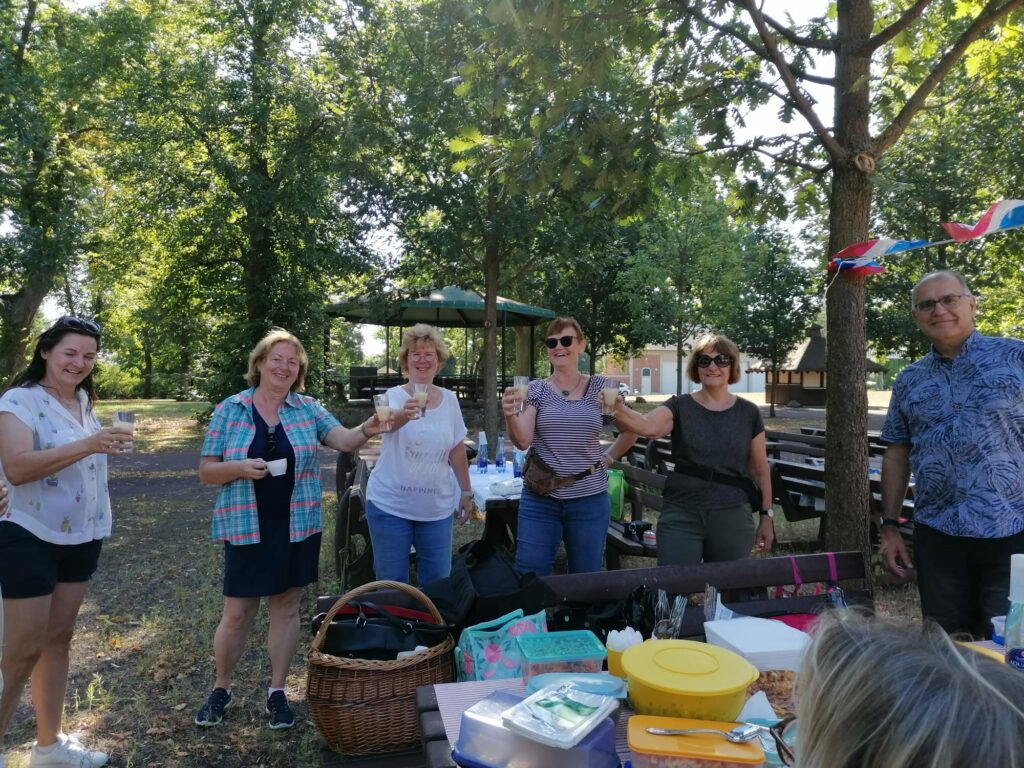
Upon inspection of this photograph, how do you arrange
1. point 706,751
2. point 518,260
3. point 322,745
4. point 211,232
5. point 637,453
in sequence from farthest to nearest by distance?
point 211,232 < point 518,260 < point 637,453 < point 322,745 < point 706,751

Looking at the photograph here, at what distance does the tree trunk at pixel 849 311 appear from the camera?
3.74 m

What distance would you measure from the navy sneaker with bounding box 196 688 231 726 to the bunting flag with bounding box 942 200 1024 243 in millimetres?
4339

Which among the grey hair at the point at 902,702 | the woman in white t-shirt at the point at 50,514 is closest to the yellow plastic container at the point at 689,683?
the grey hair at the point at 902,702

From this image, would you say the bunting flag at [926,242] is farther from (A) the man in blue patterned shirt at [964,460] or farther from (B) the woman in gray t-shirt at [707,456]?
(B) the woman in gray t-shirt at [707,456]

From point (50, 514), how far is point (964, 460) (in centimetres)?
360

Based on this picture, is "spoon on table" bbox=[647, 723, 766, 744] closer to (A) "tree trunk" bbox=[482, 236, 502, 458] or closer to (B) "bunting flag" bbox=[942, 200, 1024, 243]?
(B) "bunting flag" bbox=[942, 200, 1024, 243]

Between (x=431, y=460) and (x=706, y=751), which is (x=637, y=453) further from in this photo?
(x=706, y=751)

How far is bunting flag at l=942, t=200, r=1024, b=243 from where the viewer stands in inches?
133

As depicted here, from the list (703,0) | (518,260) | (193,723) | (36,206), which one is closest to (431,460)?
(193,723)

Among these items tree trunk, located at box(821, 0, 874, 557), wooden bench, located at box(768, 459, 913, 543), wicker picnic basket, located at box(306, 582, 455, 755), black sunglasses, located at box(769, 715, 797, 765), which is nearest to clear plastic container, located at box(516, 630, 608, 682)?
wicker picnic basket, located at box(306, 582, 455, 755)

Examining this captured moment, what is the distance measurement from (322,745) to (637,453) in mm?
6627

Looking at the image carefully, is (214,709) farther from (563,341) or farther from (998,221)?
(998,221)

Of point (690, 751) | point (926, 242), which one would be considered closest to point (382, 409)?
point (690, 751)

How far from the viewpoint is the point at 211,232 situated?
44.2ft
